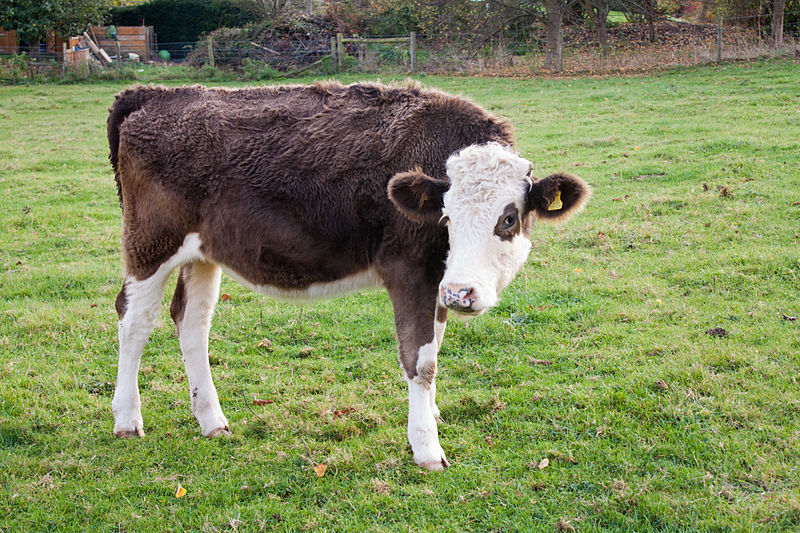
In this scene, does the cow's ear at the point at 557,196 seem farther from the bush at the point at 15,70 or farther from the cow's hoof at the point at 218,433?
the bush at the point at 15,70

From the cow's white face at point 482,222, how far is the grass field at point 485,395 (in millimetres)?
1328

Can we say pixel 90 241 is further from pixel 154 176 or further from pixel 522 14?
pixel 522 14

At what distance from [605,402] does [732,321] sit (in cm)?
201

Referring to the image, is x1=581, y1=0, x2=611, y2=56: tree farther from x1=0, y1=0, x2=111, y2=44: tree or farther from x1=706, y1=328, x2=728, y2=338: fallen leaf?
x1=0, y1=0, x2=111, y2=44: tree

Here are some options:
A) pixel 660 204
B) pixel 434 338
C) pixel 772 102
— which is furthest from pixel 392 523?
pixel 772 102

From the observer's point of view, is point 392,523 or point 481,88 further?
point 481,88

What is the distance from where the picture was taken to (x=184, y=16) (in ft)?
132

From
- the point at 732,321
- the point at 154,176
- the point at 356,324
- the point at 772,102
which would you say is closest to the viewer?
the point at 154,176

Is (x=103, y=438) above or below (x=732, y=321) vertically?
below

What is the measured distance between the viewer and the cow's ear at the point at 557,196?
454 cm

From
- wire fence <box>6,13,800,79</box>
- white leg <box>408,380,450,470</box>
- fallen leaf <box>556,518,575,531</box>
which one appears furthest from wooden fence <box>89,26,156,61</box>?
fallen leaf <box>556,518,575,531</box>

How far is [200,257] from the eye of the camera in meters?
5.38

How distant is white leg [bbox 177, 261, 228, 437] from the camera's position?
5.51 m

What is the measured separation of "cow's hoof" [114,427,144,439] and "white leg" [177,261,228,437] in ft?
1.42
